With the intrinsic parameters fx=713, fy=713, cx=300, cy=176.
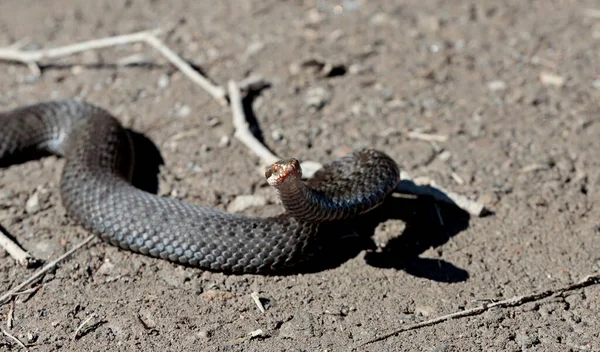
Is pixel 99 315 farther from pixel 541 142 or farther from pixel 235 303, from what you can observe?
pixel 541 142

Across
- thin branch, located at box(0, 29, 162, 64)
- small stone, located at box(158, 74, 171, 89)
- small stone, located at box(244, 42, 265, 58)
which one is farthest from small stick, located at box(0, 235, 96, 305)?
small stone, located at box(244, 42, 265, 58)

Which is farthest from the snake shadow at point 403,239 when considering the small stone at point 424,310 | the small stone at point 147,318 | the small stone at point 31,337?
the small stone at point 31,337

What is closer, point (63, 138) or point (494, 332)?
point (494, 332)

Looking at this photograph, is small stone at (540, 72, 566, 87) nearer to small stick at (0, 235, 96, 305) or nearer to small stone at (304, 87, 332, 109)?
small stone at (304, 87, 332, 109)

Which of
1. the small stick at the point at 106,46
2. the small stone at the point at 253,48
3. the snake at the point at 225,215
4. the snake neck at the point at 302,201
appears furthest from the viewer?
the small stone at the point at 253,48

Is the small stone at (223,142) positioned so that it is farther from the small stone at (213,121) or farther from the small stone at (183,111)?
the small stone at (183,111)

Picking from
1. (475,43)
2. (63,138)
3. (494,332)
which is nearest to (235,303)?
(494,332)
